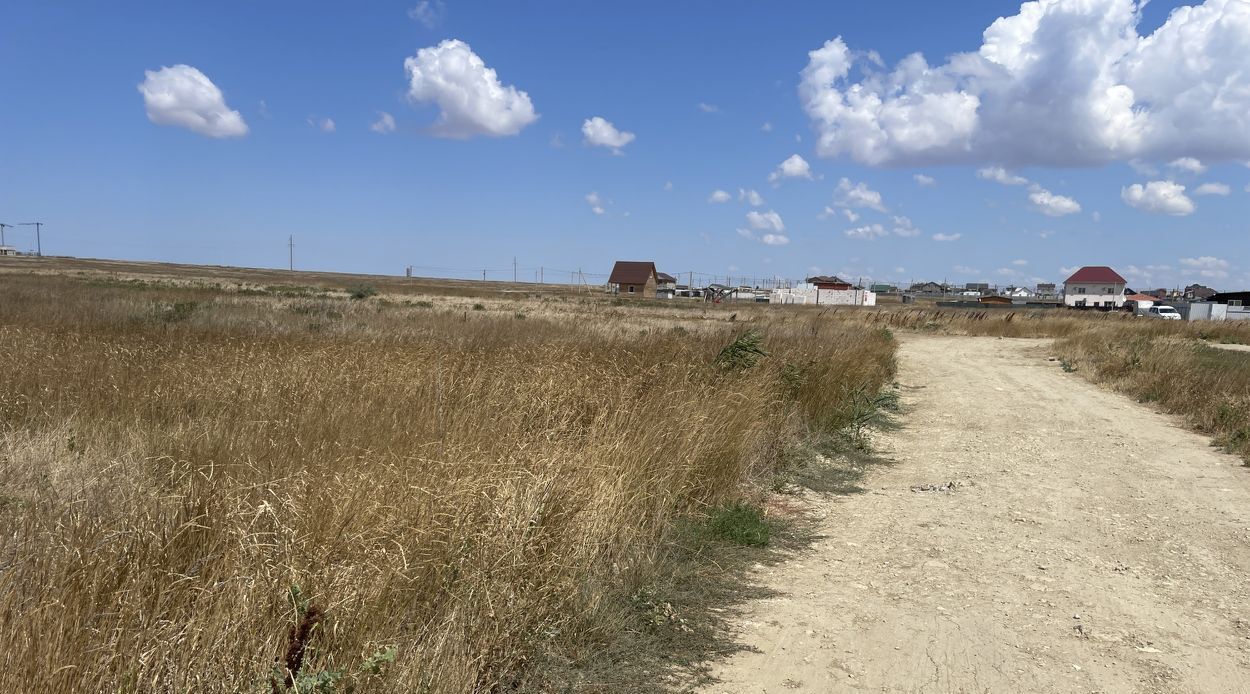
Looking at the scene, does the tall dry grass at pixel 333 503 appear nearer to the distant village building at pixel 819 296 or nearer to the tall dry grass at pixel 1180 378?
the tall dry grass at pixel 1180 378

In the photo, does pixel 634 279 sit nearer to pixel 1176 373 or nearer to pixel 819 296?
pixel 819 296

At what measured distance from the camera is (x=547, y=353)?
8445 millimetres

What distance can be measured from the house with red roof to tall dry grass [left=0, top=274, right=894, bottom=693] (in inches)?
4142

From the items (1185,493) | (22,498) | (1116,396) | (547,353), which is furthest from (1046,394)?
(22,498)

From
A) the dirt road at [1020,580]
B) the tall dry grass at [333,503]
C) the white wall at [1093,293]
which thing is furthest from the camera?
the white wall at [1093,293]

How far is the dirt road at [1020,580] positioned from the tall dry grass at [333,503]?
96 centimetres

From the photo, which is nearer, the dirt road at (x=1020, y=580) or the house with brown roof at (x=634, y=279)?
the dirt road at (x=1020, y=580)

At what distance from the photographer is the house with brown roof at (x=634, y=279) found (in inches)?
3809

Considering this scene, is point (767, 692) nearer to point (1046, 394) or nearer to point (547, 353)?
point (547, 353)

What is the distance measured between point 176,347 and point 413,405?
12.8 feet

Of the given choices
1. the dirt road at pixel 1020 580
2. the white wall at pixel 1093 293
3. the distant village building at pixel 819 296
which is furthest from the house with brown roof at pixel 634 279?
the dirt road at pixel 1020 580

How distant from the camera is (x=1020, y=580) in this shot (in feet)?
15.6

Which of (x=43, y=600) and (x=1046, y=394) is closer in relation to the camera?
(x=43, y=600)

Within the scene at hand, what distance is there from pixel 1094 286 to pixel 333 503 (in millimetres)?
117249
